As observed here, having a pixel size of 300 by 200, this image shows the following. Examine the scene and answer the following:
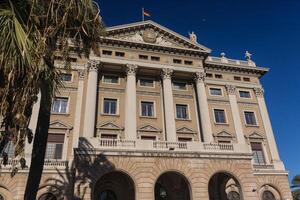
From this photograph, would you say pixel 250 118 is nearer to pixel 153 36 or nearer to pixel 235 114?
pixel 235 114

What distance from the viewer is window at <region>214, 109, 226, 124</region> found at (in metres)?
33.6

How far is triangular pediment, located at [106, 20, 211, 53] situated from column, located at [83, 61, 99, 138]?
17.0 ft

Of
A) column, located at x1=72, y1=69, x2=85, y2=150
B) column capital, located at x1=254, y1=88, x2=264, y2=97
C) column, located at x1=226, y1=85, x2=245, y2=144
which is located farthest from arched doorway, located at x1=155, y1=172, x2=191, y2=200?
column capital, located at x1=254, y1=88, x2=264, y2=97

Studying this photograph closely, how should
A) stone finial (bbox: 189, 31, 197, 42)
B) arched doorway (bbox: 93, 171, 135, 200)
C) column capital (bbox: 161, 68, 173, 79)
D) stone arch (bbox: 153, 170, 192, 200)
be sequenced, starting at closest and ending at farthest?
arched doorway (bbox: 93, 171, 135, 200) < stone arch (bbox: 153, 170, 192, 200) < column capital (bbox: 161, 68, 173, 79) < stone finial (bbox: 189, 31, 197, 42)

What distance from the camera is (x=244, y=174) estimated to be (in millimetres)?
21094

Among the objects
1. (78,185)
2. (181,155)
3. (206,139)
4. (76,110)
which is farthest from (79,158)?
(206,139)

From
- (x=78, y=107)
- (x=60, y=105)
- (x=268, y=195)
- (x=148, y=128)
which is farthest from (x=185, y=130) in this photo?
(x=60, y=105)

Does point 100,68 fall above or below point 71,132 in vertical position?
above

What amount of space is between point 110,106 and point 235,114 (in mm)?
15610

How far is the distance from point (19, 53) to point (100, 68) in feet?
80.1

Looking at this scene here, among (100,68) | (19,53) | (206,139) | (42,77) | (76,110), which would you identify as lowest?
(19,53)

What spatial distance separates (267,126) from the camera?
34.6 metres

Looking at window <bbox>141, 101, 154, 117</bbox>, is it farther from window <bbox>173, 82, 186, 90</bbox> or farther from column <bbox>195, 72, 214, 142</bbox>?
column <bbox>195, 72, 214, 142</bbox>

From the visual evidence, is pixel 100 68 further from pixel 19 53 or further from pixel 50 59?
pixel 19 53
